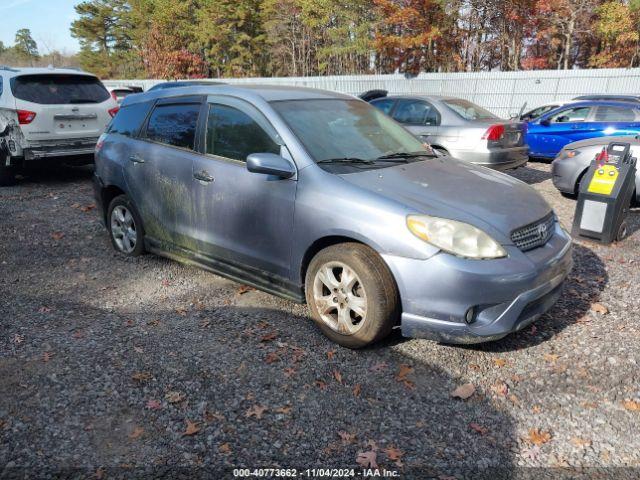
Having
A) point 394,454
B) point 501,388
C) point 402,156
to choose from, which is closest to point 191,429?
point 394,454

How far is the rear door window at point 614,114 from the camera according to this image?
9531mm

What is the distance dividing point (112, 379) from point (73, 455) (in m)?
0.65

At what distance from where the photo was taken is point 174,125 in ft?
14.5

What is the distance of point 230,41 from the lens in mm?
44375

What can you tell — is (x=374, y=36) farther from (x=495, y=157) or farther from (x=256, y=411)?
(x=256, y=411)

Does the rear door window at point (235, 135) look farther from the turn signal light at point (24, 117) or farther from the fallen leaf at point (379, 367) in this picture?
the turn signal light at point (24, 117)

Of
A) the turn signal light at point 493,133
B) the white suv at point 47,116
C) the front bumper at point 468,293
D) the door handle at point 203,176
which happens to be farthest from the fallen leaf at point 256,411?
the white suv at point 47,116

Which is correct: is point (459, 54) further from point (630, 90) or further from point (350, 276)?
point (350, 276)

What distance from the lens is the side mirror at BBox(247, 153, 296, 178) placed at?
11.2 ft

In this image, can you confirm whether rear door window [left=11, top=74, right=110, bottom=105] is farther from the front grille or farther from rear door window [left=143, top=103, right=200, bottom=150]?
the front grille

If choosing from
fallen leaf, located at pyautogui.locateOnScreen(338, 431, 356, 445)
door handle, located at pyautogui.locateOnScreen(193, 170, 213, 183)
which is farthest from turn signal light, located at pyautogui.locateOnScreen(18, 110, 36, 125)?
fallen leaf, located at pyautogui.locateOnScreen(338, 431, 356, 445)

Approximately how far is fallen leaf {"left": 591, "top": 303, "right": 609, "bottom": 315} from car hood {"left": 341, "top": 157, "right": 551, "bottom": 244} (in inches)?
41.3

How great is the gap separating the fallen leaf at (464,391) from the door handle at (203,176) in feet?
7.97

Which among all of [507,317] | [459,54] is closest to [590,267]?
[507,317]
